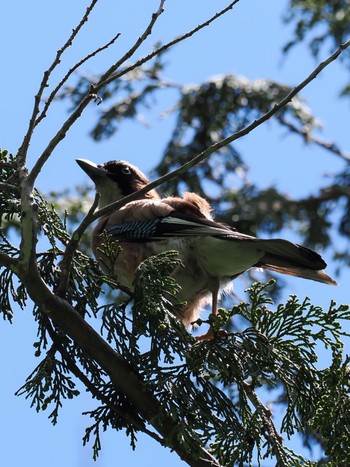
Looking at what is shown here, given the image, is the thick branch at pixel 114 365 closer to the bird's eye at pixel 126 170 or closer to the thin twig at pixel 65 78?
the thin twig at pixel 65 78

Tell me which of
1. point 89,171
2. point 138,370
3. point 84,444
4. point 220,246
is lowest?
point 84,444

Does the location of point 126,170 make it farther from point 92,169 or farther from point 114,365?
point 114,365

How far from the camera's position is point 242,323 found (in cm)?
898

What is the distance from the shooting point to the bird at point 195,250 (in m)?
5.34

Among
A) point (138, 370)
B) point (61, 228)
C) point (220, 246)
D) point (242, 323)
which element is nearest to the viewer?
point (138, 370)

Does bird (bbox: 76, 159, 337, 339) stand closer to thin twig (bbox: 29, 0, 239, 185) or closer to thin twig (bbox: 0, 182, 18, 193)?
thin twig (bbox: 0, 182, 18, 193)

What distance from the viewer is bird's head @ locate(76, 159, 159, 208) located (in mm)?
7281

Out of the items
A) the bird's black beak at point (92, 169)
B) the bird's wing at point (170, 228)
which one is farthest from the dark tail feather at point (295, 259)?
the bird's black beak at point (92, 169)

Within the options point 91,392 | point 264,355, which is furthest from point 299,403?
point 91,392

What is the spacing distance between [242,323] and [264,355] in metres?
4.75

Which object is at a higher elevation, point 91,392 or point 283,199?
point 283,199

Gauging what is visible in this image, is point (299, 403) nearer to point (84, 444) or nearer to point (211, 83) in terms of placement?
point (84, 444)

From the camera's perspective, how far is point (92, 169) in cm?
723

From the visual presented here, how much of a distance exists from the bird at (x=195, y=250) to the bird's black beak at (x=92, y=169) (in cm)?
96
